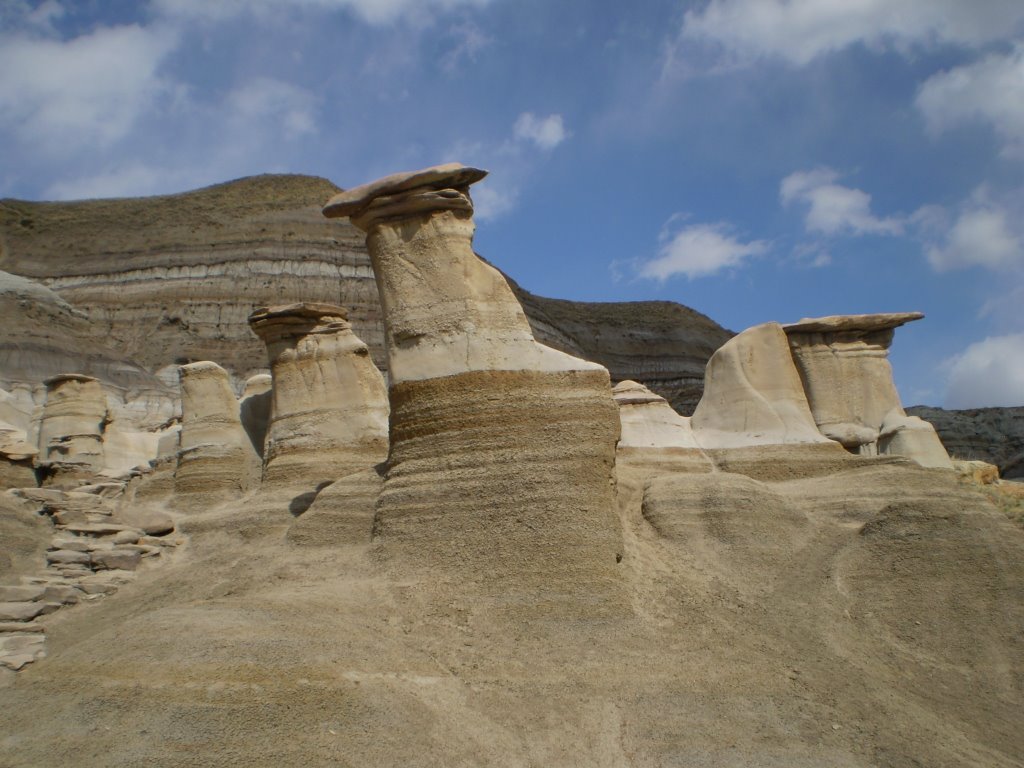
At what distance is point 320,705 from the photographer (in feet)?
22.5

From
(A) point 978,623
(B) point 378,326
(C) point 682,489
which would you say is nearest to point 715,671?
(A) point 978,623

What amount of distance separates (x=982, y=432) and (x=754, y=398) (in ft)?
72.8

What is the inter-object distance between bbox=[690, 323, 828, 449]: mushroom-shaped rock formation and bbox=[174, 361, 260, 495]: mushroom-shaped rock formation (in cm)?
775

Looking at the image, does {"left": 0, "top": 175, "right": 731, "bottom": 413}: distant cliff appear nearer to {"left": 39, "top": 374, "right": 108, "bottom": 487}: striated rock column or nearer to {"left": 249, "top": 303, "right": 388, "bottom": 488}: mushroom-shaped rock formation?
{"left": 39, "top": 374, "right": 108, "bottom": 487}: striated rock column

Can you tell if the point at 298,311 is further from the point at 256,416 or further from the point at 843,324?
the point at 843,324

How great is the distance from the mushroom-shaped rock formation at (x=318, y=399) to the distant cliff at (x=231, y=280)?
21.1m

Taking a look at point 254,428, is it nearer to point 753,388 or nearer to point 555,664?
point 753,388

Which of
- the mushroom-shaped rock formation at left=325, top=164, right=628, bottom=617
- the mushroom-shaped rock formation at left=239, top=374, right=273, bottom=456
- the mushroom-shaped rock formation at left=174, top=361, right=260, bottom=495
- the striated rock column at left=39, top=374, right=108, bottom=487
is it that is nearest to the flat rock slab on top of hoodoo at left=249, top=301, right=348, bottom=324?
the mushroom-shaped rock formation at left=174, top=361, right=260, bottom=495

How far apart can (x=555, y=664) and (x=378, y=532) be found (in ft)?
9.28

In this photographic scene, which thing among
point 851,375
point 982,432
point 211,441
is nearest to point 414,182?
point 211,441

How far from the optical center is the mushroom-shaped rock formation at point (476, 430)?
9.30 meters

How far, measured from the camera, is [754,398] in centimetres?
1584

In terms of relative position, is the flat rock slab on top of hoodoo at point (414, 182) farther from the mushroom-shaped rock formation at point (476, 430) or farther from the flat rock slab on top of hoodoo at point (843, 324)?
the flat rock slab on top of hoodoo at point (843, 324)

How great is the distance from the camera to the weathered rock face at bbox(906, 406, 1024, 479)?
3322 centimetres
